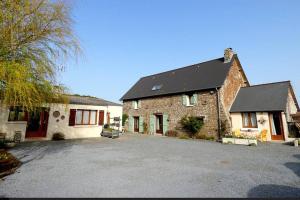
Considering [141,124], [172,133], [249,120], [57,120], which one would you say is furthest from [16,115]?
[249,120]

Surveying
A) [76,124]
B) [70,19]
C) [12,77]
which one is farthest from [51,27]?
[76,124]

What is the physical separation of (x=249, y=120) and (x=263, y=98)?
2263mm

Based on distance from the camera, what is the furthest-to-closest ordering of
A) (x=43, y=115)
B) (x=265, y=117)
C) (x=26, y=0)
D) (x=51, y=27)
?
(x=265, y=117), (x=43, y=115), (x=51, y=27), (x=26, y=0)

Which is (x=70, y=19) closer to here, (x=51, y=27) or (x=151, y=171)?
(x=51, y=27)

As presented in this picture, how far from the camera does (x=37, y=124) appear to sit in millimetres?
11930

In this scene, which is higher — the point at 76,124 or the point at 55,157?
the point at 76,124

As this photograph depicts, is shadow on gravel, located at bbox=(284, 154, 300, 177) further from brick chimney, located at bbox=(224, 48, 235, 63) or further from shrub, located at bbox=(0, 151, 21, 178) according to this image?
brick chimney, located at bbox=(224, 48, 235, 63)

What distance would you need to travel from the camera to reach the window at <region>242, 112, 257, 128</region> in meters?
13.7

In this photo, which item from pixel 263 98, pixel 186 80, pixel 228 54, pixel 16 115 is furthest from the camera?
pixel 186 80

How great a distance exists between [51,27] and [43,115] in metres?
9.14

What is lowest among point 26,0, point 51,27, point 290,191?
point 290,191

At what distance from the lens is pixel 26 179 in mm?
4652

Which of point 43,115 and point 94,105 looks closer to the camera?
point 43,115

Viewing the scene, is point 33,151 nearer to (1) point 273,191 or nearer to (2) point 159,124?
(1) point 273,191
